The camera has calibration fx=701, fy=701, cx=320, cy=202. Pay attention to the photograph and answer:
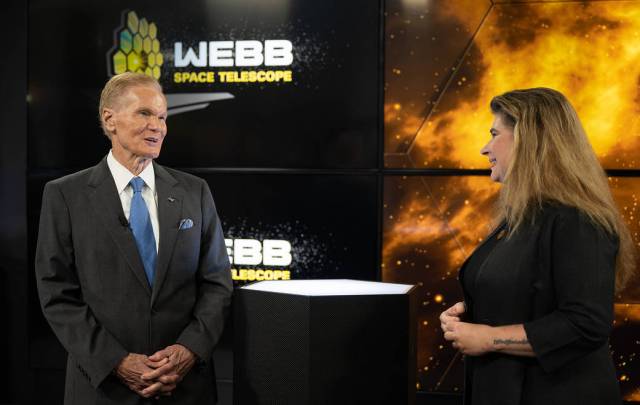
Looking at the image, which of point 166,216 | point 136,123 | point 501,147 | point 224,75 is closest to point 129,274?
point 166,216

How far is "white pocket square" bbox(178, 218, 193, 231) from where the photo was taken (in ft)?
7.13

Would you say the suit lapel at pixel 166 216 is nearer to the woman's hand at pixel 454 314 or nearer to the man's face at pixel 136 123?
the man's face at pixel 136 123

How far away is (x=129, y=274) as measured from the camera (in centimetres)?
208

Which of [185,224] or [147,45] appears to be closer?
[185,224]

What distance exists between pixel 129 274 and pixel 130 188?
11.2 inches

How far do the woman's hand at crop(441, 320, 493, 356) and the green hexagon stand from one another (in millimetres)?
2670

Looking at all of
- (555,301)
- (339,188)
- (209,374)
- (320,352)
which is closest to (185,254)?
(209,374)

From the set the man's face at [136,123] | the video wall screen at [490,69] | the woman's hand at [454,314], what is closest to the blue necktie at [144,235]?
the man's face at [136,123]

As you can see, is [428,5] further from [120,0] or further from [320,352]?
[320,352]

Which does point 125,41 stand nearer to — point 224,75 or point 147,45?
point 147,45

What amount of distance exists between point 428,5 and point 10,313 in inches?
114

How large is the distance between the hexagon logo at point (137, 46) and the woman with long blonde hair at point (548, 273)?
96.0 inches

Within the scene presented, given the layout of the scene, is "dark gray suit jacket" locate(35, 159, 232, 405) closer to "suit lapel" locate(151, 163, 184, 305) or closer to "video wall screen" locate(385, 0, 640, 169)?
"suit lapel" locate(151, 163, 184, 305)

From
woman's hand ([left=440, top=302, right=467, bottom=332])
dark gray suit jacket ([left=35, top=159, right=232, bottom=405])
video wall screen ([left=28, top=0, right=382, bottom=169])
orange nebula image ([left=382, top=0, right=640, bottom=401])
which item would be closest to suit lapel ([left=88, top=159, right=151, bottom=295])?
dark gray suit jacket ([left=35, top=159, right=232, bottom=405])
